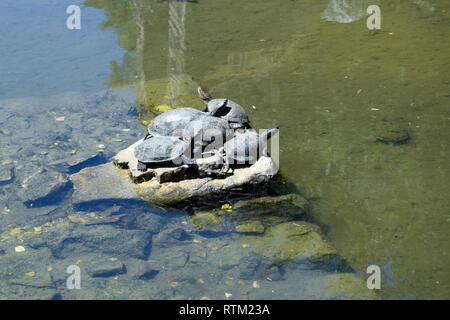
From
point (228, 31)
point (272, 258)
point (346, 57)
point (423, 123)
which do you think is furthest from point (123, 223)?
point (228, 31)

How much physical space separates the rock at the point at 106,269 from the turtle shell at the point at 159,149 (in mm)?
1332

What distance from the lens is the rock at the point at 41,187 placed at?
18.8 ft

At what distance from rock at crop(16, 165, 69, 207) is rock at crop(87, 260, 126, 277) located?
1.36 metres

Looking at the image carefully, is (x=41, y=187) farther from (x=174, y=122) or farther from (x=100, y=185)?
(x=174, y=122)

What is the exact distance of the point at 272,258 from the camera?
4797 millimetres

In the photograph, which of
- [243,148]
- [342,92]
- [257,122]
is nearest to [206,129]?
[243,148]

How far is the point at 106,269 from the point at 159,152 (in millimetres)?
1529

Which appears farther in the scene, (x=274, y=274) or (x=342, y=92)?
(x=342, y=92)

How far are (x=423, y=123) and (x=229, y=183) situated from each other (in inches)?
132

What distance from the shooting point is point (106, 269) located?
15.5 ft

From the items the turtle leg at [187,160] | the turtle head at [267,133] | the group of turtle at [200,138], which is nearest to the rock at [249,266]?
the group of turtle at [200,138]

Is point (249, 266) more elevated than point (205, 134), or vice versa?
point (205, 134)

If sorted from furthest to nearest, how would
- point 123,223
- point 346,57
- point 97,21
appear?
point 97,21 → point 346,57 → point 123,223
